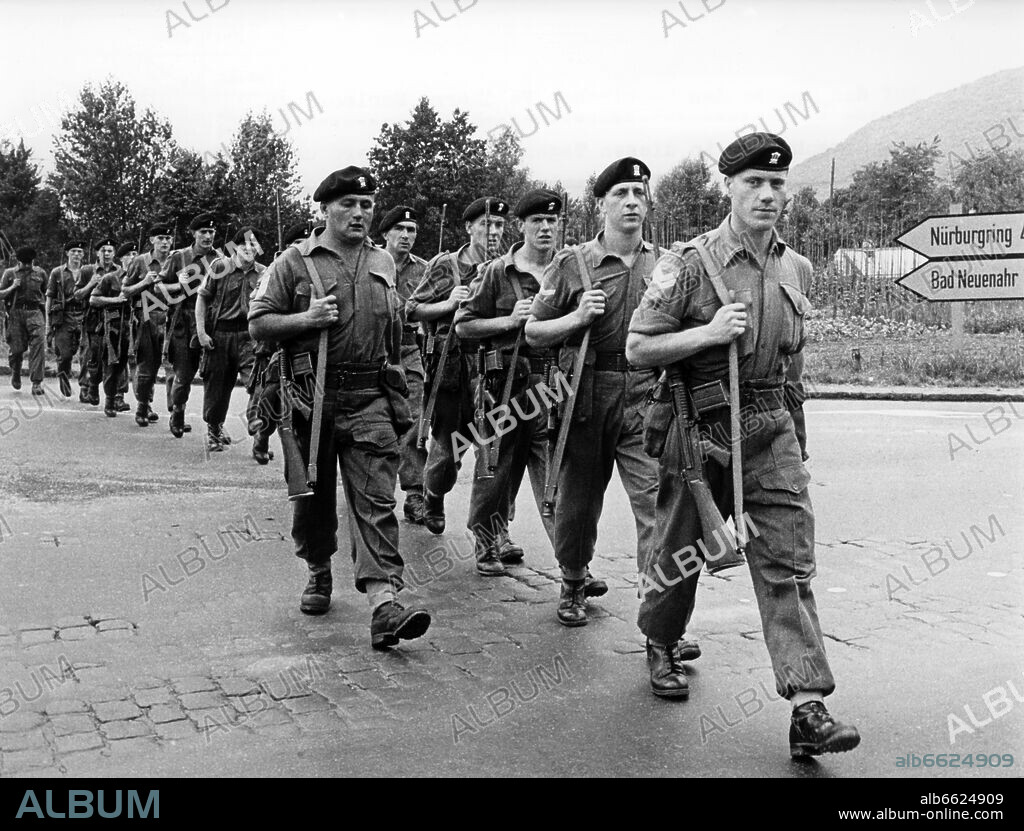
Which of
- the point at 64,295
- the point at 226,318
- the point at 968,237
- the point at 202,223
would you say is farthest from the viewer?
the point at 64,295

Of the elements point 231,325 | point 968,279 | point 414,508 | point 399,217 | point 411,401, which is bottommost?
point 414,508

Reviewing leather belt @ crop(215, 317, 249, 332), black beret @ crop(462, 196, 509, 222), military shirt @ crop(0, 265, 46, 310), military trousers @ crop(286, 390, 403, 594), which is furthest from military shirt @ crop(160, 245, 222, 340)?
military trousers @ crop(286, 390, 403, 594)

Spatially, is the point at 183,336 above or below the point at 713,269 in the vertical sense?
below

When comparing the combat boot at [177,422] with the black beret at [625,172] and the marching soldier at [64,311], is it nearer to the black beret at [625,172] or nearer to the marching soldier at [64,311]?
the marching soldier at [64,311]

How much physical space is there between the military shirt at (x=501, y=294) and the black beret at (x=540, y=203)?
0.24 m

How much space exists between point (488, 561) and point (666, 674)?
2331mm

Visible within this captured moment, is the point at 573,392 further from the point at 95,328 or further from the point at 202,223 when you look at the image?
the point at 95,328

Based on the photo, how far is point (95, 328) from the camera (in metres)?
15.3

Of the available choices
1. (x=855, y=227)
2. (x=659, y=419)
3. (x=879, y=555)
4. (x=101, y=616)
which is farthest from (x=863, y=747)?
(x=855, y=227)

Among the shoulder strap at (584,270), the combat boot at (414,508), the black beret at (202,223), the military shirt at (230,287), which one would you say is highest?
the black beret at (202,223)

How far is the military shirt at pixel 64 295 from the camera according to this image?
16516 millimetres

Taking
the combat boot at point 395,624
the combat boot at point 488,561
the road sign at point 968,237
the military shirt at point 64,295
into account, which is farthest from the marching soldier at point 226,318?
the road sign at point 968,237

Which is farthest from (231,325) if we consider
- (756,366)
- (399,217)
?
(756,366)

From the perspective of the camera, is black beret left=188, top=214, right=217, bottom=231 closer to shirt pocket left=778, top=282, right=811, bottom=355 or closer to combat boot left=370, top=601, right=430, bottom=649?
combat boot left=370, top=601, right=430, bottom=649
